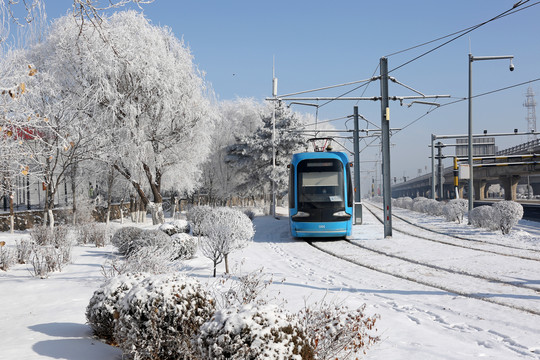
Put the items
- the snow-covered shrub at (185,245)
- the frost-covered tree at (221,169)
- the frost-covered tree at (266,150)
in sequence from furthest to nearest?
1. the frost-covered tree at (221,169)
2. the frost-covered tree at (266,150)
3. the snow-covered shrub at (185,245)

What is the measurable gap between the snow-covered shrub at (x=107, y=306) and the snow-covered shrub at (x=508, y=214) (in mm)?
17924

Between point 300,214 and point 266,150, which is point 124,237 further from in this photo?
point 266,150

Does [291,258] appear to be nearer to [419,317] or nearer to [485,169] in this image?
[419,317]

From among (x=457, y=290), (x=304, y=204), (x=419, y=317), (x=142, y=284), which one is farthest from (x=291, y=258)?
(x=142, y=284)

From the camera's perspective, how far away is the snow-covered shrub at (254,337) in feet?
11.2

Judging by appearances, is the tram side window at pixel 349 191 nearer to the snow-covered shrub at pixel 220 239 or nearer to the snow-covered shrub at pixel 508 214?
the snow-covered shrub at pixel 508 214

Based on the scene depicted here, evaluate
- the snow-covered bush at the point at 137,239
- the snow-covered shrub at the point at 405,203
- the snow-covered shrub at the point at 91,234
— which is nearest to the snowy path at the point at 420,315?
the snow-covered bush at the point at 137,239

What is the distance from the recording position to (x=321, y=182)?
18.2 meters

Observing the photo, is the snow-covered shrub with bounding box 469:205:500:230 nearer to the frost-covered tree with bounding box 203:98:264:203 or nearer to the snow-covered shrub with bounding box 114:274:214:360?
the snow-covered shrub with bounding box 114:274:214:360

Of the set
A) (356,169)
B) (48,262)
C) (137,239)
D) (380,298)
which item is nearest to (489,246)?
(380,298)

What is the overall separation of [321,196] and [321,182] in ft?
1.95

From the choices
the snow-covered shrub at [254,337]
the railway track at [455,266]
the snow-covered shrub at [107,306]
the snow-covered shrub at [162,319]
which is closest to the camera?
the snow-covered shrub at [254,337]

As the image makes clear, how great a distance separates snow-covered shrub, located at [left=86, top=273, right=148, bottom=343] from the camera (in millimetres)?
5629

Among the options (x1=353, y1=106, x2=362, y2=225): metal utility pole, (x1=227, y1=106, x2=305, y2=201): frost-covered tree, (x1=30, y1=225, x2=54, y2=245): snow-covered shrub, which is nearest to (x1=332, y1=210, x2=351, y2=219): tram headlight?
(x1=353, y1=106, x2=362, y2=225): metal utility pole
